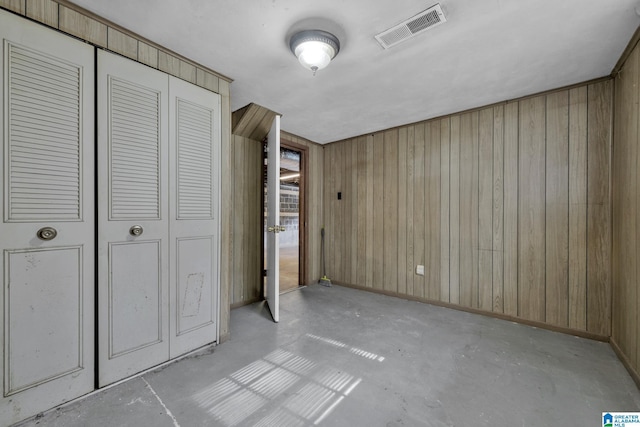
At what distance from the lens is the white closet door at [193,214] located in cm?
198

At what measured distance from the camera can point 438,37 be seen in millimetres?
1757

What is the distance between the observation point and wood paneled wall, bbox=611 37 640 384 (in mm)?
1759

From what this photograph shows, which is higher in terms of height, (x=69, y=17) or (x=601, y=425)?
(x=69, y=17)

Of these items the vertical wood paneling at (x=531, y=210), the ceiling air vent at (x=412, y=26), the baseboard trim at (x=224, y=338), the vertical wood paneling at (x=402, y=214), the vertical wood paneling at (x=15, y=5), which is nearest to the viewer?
the vertical wood paneling at (x=15, y=5)

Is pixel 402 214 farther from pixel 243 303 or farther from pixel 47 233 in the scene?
pixel 47 233

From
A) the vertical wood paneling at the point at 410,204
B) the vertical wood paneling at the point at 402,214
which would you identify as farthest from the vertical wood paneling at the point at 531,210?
the vertical wood paneling at the point at 402,214

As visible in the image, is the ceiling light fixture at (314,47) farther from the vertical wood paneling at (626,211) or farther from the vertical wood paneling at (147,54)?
the vertical wood paneling at (626,211)

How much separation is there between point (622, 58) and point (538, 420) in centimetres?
264

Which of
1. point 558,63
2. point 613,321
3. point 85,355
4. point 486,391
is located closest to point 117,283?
point 85,355

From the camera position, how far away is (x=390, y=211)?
3.67m

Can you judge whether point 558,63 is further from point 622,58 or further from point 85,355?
point 85,355

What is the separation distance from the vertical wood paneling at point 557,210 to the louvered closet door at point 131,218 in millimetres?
3483

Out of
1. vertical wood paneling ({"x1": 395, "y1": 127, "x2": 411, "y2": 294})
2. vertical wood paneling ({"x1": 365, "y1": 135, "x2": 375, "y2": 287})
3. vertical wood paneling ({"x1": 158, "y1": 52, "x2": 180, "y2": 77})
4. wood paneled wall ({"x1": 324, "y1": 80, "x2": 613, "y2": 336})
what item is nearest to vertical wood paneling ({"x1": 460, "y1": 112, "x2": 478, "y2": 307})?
wood paneled wall ({"x1": 324, "y1": 80, "x2": 613, "y2": 336})

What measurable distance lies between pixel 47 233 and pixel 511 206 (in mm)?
3822
